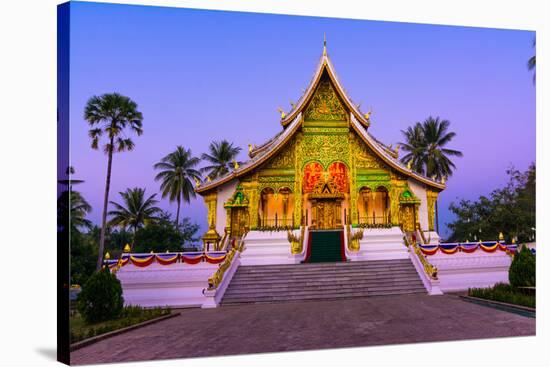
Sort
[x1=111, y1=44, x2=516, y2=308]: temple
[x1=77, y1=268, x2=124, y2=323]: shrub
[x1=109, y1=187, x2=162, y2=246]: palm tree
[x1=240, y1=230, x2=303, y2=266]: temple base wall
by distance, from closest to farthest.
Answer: [x1=77, y1=268, x2=124, y2=323]: shrub, [x1=109, y1=187, x2=162, y2=246]: palm tree, [x1=111, y1=44, x2=516, y2=308]: temple, [x1=240, y1=230, x2=303, y2=266]: temple base wall

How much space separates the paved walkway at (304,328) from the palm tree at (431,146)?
4.13 meters

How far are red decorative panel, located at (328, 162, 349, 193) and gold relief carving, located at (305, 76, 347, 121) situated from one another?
5.20ft

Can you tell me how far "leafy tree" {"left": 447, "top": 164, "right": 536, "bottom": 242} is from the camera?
10.1m

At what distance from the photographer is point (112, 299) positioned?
7.73m

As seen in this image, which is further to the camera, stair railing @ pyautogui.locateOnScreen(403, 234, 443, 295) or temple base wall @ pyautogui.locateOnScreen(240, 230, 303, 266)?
temple base wall @ pyautogui.locateOnScreen(240, 230, 303, 266)

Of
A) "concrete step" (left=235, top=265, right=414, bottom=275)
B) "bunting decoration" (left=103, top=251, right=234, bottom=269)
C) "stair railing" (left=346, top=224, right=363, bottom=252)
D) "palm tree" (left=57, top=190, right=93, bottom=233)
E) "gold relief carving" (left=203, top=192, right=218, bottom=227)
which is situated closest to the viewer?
"palm tree" (left=57, top=190, right=93, bottom=233)

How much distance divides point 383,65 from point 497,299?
18.3 feet

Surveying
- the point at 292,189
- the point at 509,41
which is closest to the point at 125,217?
the point at 292,189

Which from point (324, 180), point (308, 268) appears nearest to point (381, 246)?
point (308, 268)

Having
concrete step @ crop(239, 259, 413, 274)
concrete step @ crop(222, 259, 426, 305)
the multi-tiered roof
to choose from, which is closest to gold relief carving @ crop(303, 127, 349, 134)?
the multi-tiered roof

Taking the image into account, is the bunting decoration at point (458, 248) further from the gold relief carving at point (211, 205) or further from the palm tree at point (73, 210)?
the palm tree at point (73, 210)

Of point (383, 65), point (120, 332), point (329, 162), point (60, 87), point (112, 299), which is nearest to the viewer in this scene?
point (60, 87)

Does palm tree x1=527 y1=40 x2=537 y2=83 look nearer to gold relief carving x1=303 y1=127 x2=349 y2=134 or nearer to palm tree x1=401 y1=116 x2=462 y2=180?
palm tree x1=401 y1=116 x2=462 y2=180
